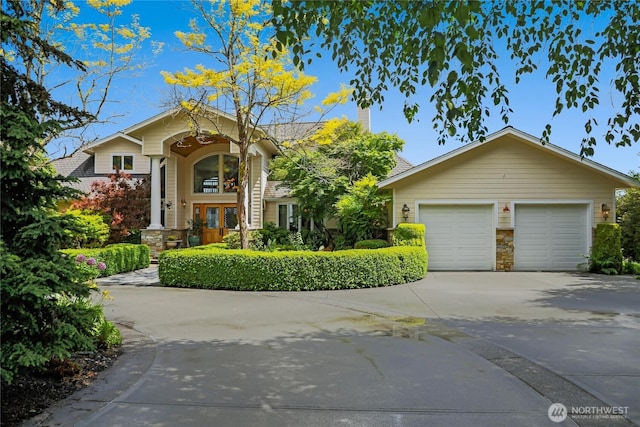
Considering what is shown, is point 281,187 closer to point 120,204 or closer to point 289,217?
point 289,217

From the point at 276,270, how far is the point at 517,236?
8.40m

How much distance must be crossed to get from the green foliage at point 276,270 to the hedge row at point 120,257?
116 inches

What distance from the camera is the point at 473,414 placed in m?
3.29

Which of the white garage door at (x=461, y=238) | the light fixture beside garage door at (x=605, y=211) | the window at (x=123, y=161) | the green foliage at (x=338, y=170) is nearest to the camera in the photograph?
the light fixture beside garage door at (x=605, y=211)

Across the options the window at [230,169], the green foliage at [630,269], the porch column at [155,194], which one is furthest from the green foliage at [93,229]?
the green foliage at [630,269]

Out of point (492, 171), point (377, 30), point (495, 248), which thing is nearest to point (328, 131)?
point (492, 171)

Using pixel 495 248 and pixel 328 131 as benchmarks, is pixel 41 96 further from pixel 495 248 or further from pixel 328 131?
pixel 495 248

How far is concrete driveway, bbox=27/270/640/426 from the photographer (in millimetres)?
3320

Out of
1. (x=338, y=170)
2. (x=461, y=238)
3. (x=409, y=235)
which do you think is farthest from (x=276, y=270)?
(x=338, y=170)

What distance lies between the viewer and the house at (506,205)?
1361cm

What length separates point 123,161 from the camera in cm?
2003

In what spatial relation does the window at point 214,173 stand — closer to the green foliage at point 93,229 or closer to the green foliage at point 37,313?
the green foliage at point 93,229

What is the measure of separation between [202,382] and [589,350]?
14.2 ft

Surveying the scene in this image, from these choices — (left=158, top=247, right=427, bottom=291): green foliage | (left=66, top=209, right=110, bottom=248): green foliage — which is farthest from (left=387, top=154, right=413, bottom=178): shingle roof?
(left=66, top=209, right=110, bottom=248): green foliage
